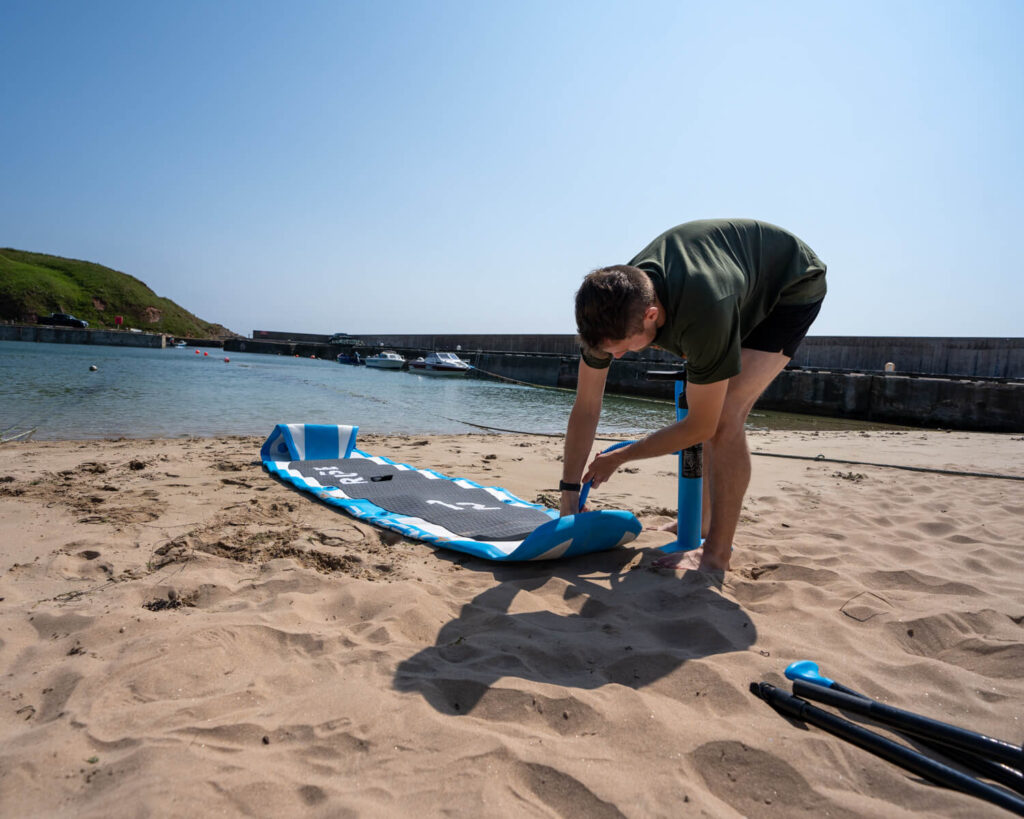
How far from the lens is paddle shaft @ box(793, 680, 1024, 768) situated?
1186 millimetres

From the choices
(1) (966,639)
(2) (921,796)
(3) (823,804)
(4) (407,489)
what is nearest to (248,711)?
(3) (823,804)

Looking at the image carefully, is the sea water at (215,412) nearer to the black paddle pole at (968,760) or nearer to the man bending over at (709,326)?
the man bending over at (709,326)

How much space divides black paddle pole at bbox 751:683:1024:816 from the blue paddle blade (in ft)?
0.34

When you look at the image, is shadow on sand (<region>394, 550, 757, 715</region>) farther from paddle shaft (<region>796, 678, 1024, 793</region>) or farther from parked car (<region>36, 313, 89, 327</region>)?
parked car (<region>36, 313, 89, 327</region>)

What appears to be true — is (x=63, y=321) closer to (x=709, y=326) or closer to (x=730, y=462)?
(x=730, y=462)

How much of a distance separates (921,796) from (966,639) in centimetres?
94

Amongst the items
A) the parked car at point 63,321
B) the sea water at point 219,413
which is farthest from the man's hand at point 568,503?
the parked car at point 63,321

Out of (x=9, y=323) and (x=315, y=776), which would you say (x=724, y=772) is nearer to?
(x=315, y=776)

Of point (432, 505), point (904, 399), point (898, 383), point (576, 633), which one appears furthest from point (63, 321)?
point (576, 633)

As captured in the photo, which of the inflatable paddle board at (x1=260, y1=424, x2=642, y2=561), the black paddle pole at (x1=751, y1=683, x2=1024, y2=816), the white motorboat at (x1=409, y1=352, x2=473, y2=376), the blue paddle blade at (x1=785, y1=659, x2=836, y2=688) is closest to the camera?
the black paddle pole at (x1=751, y1=683, x2=1024, y2=816)

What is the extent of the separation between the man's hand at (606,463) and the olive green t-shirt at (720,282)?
444mm

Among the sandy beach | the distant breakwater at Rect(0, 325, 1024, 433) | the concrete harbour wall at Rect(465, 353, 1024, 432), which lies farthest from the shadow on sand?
the concrete harbour wall at Rect(465, 353, 1024, 432)

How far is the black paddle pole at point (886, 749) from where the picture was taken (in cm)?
110

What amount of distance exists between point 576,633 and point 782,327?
1.58 m
